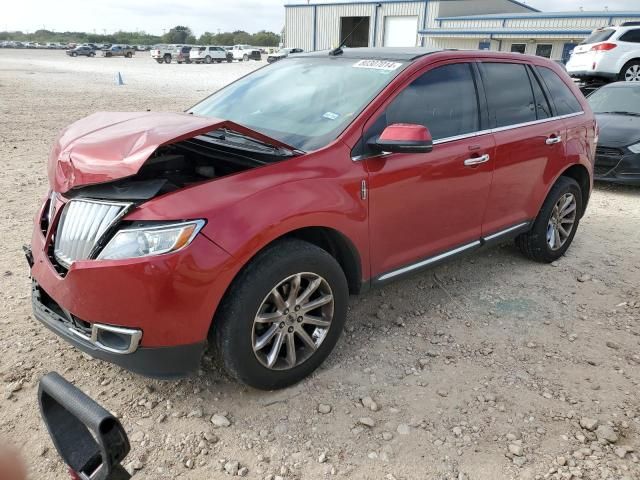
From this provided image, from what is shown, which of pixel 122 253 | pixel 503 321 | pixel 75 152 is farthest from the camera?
pixel 503 321

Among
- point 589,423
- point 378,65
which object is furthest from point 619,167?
point 589,423

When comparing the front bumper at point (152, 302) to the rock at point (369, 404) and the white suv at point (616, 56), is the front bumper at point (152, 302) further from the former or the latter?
the white suv at point (616, 56)

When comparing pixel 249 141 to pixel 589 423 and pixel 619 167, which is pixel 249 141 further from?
pixel 619 167

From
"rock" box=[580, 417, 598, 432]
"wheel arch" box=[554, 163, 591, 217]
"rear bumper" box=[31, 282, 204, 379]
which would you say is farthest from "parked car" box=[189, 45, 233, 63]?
"rock" box=[580, 417, 598, 432]

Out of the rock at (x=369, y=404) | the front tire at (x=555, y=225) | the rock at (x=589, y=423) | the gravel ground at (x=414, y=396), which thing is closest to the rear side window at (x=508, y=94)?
the front tire at (x=555, y=225)

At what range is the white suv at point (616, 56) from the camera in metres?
14.1

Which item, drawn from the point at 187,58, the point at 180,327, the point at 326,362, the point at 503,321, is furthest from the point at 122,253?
the point at 187,58

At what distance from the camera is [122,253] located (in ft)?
7.61

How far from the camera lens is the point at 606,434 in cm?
262

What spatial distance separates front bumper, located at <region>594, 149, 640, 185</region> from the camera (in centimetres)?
725

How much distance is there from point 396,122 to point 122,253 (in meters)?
1.79

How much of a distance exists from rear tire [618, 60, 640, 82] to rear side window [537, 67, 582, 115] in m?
11.8

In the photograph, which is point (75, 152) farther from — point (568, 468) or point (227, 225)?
point (568, 468)

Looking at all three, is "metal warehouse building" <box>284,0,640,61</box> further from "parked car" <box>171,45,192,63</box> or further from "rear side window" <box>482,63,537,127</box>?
"rear side window" <box>482,63,537,127</box>
